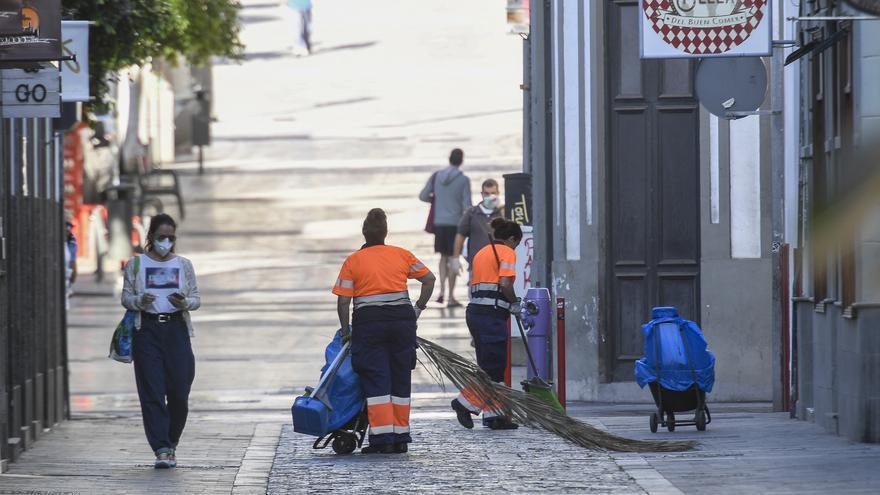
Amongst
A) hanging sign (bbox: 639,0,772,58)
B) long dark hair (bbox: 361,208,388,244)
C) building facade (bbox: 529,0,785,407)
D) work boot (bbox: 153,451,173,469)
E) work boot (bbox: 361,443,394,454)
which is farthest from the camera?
building facade (bbox: 529,0,785,407)

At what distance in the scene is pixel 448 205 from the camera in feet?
71.8

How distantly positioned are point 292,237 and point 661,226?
630 inches

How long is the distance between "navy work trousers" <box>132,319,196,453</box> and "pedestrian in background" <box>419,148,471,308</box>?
1162 cm

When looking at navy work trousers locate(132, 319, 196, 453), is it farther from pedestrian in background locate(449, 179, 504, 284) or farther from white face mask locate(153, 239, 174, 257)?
pedestrian in background locate(449, 179, 504, 284)

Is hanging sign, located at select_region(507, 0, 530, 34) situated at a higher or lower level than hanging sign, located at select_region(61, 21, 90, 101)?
higher

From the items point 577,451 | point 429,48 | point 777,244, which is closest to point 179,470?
point 577,451

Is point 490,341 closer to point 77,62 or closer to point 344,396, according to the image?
point 344,396

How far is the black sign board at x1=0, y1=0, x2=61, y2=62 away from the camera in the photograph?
300 inches

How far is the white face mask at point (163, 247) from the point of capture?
10.1 meters

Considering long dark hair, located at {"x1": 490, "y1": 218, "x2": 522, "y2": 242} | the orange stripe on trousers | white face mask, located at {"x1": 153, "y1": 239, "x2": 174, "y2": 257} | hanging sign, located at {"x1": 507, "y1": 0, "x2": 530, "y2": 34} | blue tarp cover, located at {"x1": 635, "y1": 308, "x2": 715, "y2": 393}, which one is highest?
hanging sign, located at {"x1": 507, "y1": 0, "x2": 530, "y2": 34}

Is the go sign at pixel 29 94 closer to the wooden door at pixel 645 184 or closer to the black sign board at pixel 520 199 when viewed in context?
the wooden door at pixel 645 184

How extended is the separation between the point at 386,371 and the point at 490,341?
68.1 inches

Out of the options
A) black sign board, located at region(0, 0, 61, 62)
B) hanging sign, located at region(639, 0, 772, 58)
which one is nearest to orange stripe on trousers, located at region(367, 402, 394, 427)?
hanging sign, located at region(639, 0, 772, 58)

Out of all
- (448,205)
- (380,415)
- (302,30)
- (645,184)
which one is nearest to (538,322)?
(645,184)
